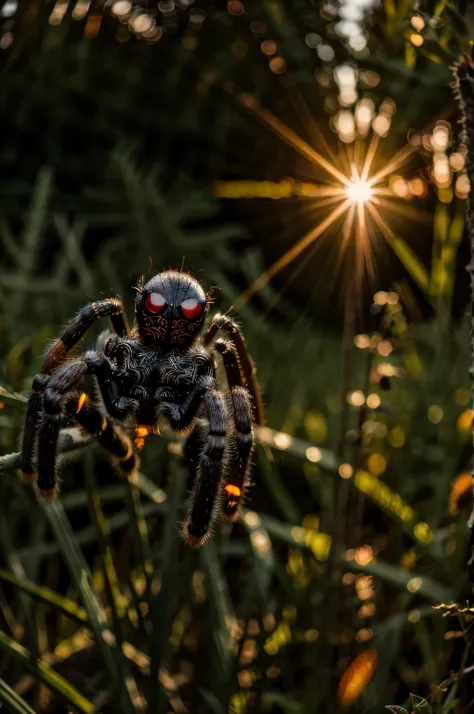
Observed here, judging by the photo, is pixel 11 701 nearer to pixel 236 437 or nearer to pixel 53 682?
pixel 53 682

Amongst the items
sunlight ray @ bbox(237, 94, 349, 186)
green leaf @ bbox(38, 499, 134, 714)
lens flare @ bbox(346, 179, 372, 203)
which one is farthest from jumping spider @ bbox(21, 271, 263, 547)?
sunlight ray @ bbox(237, 94, 349, 186)

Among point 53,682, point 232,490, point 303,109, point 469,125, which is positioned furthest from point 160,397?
point 303,109

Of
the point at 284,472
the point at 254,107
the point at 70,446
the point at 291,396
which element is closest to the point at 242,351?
the point at 70,446

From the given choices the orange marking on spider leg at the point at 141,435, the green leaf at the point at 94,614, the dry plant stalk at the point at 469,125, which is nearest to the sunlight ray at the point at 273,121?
the green leaf at the point at 94,614

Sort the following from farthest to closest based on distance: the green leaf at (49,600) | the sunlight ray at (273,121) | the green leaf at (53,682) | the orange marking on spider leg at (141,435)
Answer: the sunlight ray at (273,121)
the green leaf at (49,600)
the green leaf at (53,682)
the orange marking on spider leg at (141,435)

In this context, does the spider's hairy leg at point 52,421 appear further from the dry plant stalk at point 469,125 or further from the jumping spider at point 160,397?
the dry plant stalk at point 469,125

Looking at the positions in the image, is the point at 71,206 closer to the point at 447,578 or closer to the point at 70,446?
the point at 447,578

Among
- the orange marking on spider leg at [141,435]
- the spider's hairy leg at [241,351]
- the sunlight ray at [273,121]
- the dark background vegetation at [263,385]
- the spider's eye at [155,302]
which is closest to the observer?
the orange marking on spider leg at [141,435]
